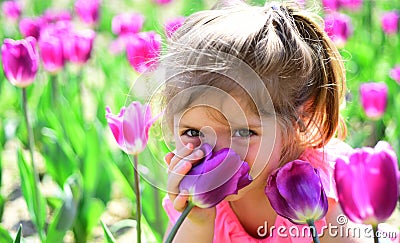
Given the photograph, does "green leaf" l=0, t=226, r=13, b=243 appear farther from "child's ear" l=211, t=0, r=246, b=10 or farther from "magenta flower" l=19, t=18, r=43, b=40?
"magenta flower" l=19, t=18, r=43, b=40

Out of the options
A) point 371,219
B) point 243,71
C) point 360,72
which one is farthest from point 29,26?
point 371,219

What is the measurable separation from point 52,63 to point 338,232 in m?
1.22

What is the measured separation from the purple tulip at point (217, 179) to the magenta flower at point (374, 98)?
1336 millimetres

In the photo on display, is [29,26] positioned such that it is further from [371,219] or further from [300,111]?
[371,219]

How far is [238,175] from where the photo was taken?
111cm

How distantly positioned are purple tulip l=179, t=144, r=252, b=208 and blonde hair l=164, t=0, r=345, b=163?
9.9 inches

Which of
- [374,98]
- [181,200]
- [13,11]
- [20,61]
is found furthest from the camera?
[13,11]

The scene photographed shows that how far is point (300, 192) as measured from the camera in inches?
42.4

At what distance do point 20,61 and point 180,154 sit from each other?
2.76 feet

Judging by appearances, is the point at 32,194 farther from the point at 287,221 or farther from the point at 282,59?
the point at 282,59

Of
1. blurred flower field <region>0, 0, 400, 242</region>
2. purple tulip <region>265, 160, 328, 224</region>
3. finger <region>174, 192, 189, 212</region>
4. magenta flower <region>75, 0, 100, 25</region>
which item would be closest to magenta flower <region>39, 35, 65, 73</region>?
blurred flower field <region>0, 0, 400, 242</region>

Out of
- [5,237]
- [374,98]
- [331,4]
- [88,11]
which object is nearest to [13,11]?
[88,11]

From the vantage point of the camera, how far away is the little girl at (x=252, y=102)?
1.31 meters

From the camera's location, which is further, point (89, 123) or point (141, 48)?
point (89, 123)
